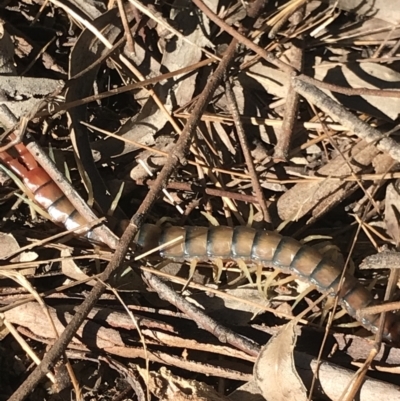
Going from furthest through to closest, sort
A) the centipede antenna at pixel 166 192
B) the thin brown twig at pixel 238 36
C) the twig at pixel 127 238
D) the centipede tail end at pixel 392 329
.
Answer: the centipede antenna at pixel 166 192 → the centipede tail end at pixel 392 329 → the thin brown twig at pixel 238 36 → the twig at pixel 127 238

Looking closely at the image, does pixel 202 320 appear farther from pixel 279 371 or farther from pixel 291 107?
pixel 291 107

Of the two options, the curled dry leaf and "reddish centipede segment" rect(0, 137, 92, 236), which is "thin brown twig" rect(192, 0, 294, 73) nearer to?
"reddish centipede segment" rect(0, 137, 92, 236)

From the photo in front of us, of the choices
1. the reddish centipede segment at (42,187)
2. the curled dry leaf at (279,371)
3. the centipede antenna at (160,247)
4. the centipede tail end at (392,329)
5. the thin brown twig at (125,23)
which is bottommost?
the centipede tail end at (392,329)

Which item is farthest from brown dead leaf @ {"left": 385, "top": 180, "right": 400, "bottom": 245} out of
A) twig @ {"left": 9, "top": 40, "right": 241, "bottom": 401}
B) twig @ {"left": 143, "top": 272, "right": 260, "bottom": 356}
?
twig @ {"left": 9, "top": 40, "right": 241, "bottom": 401}

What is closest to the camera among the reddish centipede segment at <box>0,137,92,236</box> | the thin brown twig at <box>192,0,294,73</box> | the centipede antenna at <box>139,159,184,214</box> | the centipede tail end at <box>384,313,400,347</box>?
the thin brown twig at <box>192,0,294,73</box>

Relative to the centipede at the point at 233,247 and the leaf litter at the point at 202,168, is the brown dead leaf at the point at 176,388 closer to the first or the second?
the leaf litter at the point at 202,168

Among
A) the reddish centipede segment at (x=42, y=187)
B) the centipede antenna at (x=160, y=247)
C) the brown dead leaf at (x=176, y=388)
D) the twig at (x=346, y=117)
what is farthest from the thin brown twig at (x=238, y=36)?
the brown dead leaf at (x=176, y=388)

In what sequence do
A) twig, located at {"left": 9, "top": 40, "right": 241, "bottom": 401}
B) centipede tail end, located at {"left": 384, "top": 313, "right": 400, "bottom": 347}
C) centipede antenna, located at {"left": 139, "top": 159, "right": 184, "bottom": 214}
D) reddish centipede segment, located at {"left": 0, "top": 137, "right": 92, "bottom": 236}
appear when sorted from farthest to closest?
centipede antenna, located at {"left": 139, "top": 159, "right": 184, "bottom": 214} → reddish centipede segment, located at {"left": 0, "top": 137, "right": 92, "bottom": 236} → centipede tail end, located at {"left": 384, "top": 313, "right": 400, "bottom": 347} → twig, located at {"left": 9, "top": 40, "right": 241, "bottom": 401}

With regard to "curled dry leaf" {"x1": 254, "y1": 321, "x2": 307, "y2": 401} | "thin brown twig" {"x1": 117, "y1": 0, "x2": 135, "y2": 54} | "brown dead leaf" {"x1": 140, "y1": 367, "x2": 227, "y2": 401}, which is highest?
→ "thin brown twig" {"x1": 117, "y1": 0, "x2": 135, "y2": 54}
